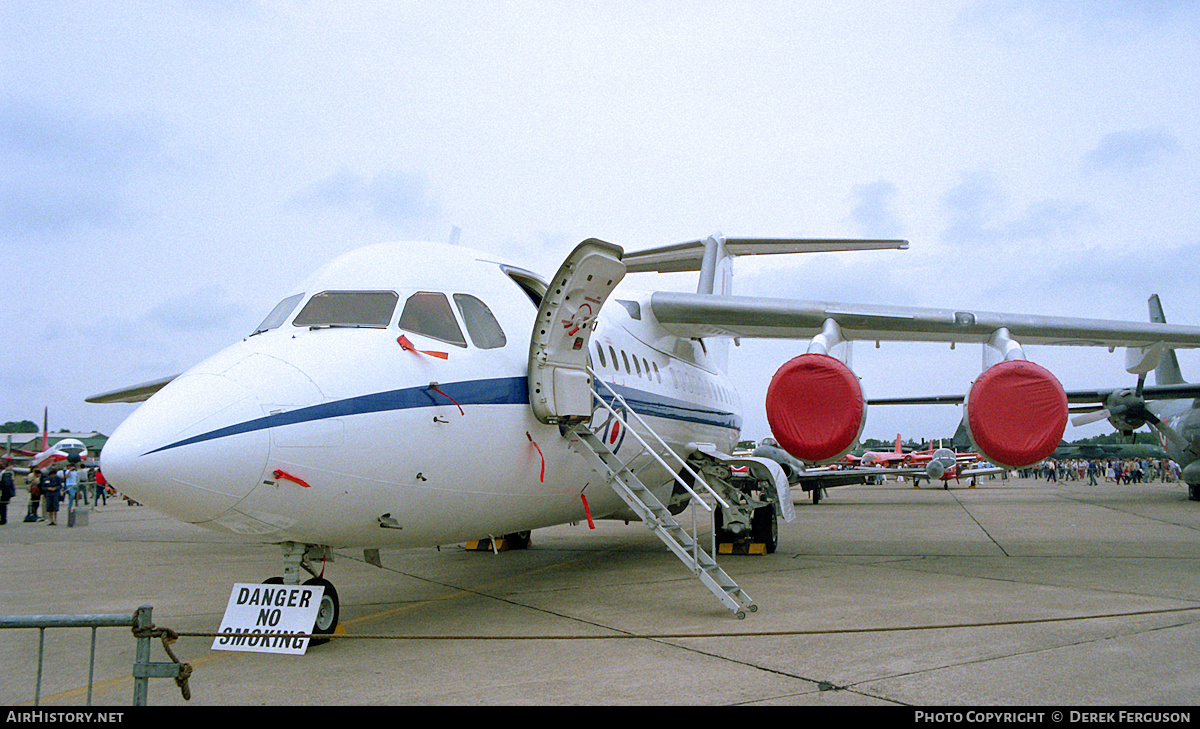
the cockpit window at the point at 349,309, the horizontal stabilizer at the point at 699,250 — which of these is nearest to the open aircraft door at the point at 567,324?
the cockpit window at the point at 349,309

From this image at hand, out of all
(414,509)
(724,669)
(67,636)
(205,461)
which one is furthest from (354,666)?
(67,636)

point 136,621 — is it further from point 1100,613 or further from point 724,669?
point 1100,613

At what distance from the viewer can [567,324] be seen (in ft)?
22.7

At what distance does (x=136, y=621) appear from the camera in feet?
11.8

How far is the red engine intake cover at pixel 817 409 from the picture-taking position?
27.5 ft

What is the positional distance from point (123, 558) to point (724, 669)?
11273mm

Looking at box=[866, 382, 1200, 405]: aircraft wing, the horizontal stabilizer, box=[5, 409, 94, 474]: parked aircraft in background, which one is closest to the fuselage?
the horizontal stabilizer

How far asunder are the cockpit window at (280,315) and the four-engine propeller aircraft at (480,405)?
35 millimetres

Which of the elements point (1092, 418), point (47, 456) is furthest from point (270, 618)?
point (47, 456)

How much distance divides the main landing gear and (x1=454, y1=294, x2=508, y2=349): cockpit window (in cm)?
195

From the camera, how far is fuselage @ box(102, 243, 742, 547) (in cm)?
487

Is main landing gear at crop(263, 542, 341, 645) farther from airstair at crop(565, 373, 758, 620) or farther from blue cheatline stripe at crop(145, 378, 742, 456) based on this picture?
airstair at crop(565, 373, 758, 620)

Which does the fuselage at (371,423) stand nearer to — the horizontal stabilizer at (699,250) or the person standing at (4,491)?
the horizontal stabilizer at (699,250)

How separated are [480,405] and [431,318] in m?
0.79
